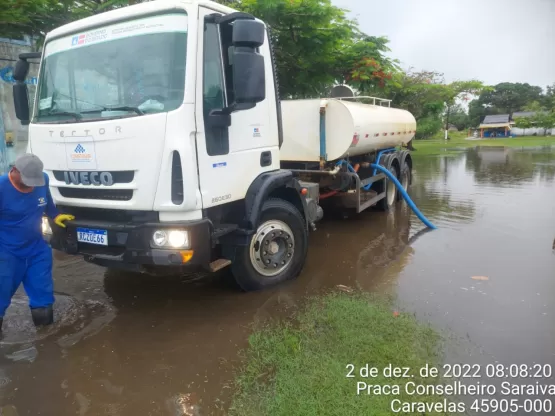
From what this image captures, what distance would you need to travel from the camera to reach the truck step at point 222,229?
376cm

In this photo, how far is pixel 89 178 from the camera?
367 cm

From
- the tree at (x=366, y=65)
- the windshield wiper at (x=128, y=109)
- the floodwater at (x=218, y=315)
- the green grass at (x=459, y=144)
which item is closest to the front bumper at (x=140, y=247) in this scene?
the floodwater at (x=218, y=315)

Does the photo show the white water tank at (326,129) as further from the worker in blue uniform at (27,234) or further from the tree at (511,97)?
the tree at (511,97)

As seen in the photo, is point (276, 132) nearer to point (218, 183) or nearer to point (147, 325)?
point (218, 183)

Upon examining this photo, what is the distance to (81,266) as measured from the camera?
18.3ft

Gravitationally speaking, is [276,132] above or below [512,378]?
above

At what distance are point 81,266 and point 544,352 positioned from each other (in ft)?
16.6

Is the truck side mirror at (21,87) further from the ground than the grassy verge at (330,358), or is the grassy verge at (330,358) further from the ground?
the truck side mirror at (21,87)

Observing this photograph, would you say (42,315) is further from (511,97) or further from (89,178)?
(511,97)

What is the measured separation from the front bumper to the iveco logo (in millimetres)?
342

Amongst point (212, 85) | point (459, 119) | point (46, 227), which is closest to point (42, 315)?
point (46, 227)

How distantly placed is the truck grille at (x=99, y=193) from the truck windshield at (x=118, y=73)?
59cm

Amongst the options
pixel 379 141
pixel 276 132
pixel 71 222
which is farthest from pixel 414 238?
pixel 71 222

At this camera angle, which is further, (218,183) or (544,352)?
(218,183)
